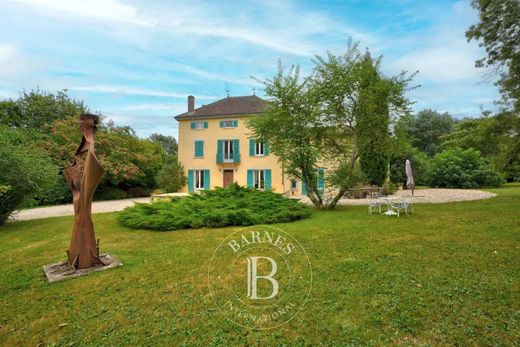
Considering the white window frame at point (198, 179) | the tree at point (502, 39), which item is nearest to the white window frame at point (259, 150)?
the white window frame at point (198, 179)

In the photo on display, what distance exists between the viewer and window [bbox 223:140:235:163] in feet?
74.0

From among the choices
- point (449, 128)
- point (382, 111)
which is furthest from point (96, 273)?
point (449, 128)

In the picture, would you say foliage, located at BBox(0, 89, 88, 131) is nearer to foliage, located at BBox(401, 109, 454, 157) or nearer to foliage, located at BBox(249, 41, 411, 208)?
foliage, located at BBox(249, 41, 411, 208)

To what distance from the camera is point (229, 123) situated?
22406 mm

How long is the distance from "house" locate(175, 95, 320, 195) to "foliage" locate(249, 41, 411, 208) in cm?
1013

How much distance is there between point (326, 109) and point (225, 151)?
42.9ft

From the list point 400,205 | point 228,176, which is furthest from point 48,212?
point 400,205

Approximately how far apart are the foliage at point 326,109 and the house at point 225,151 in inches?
399

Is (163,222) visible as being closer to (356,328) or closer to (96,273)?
(96,273)

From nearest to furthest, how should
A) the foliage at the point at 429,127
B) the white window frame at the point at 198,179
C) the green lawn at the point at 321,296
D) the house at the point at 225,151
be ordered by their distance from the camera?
the green lawn at the point at 321,296
the house at the point at 225,151
the white window frame at the point at 198,179
the foliage at the point at 429,127

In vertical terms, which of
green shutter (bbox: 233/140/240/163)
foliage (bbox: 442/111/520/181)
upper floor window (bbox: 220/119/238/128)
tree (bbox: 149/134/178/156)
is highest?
tree (bbox: 149/134/178/156)

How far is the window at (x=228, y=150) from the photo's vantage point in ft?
74.0

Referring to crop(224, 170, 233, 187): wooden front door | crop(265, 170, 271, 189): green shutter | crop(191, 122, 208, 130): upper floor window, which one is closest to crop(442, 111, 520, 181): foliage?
crop(265, 170, 271, 189): green shutter

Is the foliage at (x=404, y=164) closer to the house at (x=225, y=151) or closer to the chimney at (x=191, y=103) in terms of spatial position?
A: the house at (x=225, y=151)
